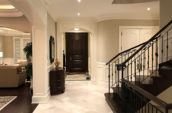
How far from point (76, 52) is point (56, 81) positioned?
256 inches

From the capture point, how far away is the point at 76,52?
13.5m

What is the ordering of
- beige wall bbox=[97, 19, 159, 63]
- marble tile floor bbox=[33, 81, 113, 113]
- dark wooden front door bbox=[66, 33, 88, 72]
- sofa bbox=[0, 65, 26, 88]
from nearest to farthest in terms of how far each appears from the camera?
marble tile floor bbox=[33, 81, 113, 113]
sofa bbox=[0, 65, 26, 88]
beige wall bbox=[97, 19, 159, 63]
dark wooden front door bbox=[66, 33, 88, 72]

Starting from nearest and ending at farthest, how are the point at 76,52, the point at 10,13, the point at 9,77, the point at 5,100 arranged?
the point at 5,100 < the point at 10,13 < the point at 9,77 < the point at 76,52

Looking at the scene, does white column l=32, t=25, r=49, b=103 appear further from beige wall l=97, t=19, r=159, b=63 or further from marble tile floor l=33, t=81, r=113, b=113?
beige wall l=97, t=19, r=159, b=63

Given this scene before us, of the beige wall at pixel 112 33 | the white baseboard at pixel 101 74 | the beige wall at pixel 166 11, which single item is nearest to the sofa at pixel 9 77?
the white baseboard at pixel 101 74

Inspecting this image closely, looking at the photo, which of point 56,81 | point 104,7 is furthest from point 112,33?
point 56,81

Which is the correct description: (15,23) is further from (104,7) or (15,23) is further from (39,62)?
(104,7)

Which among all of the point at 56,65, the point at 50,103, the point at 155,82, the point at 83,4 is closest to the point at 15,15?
the point at 56,65

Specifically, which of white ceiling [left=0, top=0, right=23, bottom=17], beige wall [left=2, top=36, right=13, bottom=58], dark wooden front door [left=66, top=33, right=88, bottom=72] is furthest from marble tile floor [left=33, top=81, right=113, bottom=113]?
beige wall [left=2, top=36, right=13, bottom=58]

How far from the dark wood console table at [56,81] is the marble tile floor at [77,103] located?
22 cm

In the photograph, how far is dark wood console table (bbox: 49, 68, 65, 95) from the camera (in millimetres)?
6988

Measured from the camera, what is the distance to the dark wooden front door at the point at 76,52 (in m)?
13.4

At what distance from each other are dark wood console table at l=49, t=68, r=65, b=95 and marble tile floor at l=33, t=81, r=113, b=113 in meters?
0.22

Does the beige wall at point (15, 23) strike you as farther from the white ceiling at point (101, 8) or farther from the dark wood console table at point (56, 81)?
the dark wood console table at point (56, 81)
